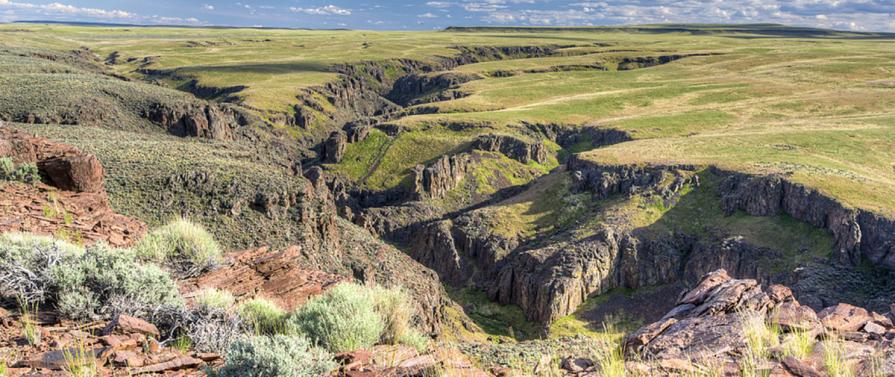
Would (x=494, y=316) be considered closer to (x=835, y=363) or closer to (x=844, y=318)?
(x=844, y=318)

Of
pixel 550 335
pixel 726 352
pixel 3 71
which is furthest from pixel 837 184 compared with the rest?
pixel 3 71

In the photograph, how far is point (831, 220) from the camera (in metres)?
51.8

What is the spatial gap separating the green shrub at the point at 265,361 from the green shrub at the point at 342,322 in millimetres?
1630

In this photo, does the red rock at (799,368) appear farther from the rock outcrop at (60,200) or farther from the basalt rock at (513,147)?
the basalt rock at (513,147)

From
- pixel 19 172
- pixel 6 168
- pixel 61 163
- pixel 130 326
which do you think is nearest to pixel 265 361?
pixel 130 326

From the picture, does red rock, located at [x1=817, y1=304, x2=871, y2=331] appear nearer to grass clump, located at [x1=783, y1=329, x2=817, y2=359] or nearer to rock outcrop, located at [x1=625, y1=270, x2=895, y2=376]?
rock outcrop, located at [x1=625, y1=270, x2=895, y2=376]

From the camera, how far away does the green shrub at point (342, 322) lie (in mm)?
11070

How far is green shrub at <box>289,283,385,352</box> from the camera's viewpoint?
11.1 m

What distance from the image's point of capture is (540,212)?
7519cm

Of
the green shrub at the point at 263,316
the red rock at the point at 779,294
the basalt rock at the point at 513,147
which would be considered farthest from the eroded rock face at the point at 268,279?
the basalt rock at the point at 513,147

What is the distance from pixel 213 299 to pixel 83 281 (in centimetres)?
269

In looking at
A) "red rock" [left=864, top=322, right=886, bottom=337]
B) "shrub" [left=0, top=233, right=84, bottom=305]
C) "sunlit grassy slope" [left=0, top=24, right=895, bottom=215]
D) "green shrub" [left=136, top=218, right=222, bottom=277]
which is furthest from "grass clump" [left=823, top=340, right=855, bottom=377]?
"sunlit grassy slope" [left=0, top=24, right=895, bottom=215]

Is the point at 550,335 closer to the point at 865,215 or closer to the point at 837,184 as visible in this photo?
the point at 865,215

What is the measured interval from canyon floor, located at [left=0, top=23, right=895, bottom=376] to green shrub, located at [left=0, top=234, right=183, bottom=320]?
2891mm
